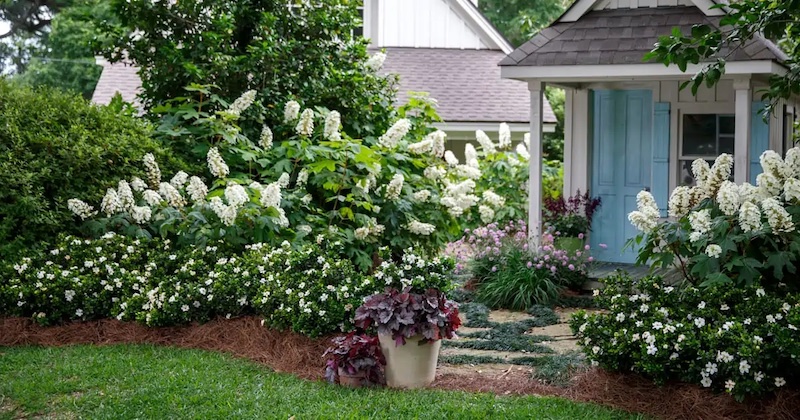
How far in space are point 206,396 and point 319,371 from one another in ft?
3.28

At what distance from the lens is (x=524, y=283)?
10.3 m

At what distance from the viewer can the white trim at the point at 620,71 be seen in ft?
31.0

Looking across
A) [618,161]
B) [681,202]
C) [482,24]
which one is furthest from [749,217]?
[482,24]

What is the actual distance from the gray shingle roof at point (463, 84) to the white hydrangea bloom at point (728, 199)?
1068 centimetres

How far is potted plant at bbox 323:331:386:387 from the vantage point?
6438 millimetres

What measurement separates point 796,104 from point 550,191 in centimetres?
411

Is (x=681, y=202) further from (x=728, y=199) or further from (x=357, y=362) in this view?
(x=357, y=362)

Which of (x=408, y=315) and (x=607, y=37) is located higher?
(x=607, y=37)

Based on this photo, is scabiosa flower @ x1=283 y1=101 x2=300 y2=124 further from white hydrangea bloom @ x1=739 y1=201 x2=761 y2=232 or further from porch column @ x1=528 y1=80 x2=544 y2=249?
white hydrangea bloom @ x1=739 y1=201 x2=761 y2=232

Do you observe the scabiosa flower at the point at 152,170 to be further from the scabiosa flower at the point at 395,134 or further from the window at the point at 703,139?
the window at the point at 703,139

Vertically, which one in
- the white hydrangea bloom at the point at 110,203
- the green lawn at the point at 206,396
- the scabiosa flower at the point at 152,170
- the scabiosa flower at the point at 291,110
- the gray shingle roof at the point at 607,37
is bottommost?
the green lawn at the point at 206,396

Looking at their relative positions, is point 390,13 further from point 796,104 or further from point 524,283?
point 524,283

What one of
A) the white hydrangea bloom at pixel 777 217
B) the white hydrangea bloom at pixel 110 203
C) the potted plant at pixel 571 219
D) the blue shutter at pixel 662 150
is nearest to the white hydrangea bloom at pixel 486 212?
the potted plant at pixel 571 219

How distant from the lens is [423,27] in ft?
62.3
